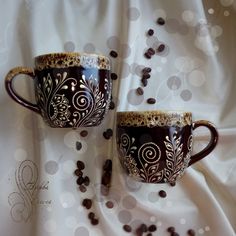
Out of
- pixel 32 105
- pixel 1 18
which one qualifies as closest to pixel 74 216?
pixel 32 105

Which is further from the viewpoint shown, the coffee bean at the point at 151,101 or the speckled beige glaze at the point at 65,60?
the coffee bean at the point at 151,101

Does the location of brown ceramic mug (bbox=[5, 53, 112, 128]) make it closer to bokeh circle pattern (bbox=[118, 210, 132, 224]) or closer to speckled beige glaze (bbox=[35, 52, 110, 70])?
speckled beige glaze (bbox=[35, 52, 110, 70])

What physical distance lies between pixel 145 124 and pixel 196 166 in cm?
16

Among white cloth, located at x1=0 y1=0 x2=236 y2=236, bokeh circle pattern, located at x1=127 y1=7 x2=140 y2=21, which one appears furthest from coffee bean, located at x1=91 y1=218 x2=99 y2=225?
bokeh circle pattern, located at x1=127 y1=7 x2=140 y2=21

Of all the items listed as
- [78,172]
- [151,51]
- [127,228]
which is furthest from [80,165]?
[151,51]

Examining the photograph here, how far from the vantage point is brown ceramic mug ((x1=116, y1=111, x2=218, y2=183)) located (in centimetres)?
47

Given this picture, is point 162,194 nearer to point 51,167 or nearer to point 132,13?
point 51,167

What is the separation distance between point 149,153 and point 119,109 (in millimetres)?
119

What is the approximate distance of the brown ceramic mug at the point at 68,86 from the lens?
0.47 m

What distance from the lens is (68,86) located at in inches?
18.3

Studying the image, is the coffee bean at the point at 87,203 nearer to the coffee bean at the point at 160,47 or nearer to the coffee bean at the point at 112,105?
the coffee bean at the point at 112,105

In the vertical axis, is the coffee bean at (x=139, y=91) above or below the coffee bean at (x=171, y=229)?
above
